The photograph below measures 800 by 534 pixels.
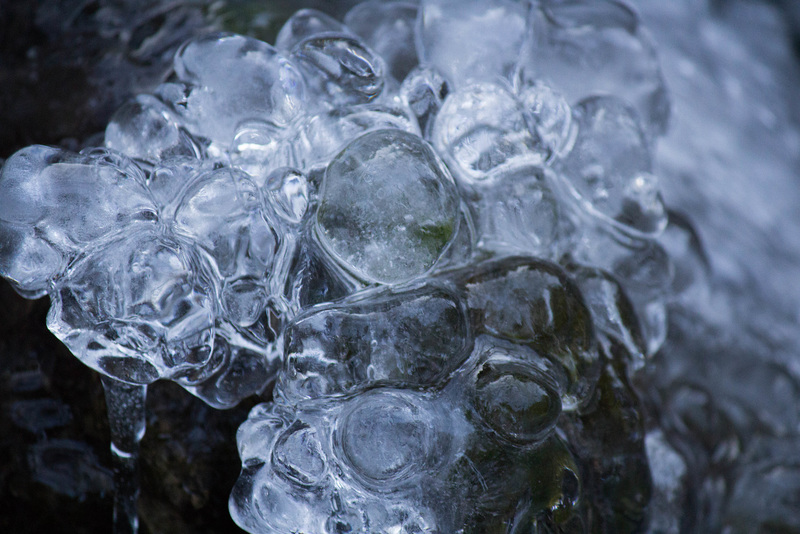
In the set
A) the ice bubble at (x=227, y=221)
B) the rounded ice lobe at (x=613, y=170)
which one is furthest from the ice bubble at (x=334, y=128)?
the rounded ice lobe at (x=613, y=170)

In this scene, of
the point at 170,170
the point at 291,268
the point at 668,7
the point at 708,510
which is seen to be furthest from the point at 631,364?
the point at 668,7

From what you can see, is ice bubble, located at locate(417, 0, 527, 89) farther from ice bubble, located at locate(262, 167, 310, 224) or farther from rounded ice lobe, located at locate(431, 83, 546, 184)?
ice bubble, located at locate(262, 167, 310, 224)

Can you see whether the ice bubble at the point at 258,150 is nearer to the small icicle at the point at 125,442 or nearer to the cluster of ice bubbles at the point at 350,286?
the cluster of ice bubbles at the point at 350,286

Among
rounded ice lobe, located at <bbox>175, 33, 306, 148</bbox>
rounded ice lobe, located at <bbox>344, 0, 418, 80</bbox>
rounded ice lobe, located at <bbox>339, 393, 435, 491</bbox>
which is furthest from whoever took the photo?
rounded ice lobe, located at <bbox>344, 0, 418, 80</bbox>

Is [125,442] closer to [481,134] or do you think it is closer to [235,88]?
[235,88]

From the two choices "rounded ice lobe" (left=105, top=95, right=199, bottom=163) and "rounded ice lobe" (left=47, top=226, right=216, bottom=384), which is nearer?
"rounded ice lobe" (left=47, top=226, right=216, bottom=384)

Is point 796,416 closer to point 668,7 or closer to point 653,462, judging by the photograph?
point 653,462

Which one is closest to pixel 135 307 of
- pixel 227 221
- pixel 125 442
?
pixel 227 221

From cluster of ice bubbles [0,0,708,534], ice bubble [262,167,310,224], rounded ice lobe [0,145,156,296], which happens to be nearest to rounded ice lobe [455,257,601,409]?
cluster of ice bubbles [0,0,708,534]
